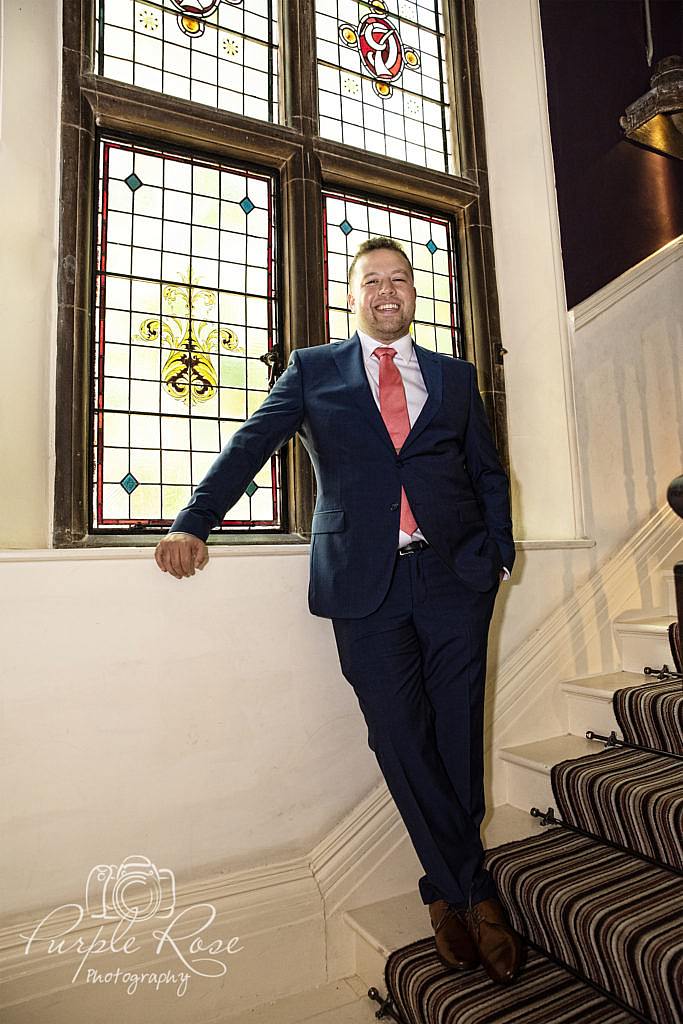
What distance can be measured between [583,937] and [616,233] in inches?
122

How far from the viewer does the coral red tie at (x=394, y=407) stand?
182 cm

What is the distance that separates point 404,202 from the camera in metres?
3.06

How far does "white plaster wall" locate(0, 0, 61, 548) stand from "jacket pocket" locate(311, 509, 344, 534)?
2.86ft

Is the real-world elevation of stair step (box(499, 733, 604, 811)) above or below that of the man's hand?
below

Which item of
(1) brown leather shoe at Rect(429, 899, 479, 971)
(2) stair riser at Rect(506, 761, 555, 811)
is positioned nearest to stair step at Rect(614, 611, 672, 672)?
(2) stair riser at Rect(506, 761, 555, 811)

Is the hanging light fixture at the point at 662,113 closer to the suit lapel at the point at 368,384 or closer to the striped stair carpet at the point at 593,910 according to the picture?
the suit lapel at the point at 368,384

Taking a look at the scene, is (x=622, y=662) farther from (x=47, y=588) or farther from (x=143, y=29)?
(x=143, y=29)

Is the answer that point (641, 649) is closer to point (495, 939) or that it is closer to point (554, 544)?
point (554, 544)

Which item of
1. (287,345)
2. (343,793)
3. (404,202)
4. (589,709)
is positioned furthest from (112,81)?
(589,709)

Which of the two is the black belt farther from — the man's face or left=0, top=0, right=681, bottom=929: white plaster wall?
the man's face

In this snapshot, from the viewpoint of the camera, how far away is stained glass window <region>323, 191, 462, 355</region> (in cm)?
283

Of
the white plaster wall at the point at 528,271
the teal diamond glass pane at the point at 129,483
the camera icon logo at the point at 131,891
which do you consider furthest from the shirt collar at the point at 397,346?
the camera icon logo at the point at 131,891

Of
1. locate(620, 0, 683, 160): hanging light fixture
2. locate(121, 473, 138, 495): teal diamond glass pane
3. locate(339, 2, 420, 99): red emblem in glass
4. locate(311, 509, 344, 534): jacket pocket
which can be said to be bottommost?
locate(311, 509, 344, 534): jacket pocket

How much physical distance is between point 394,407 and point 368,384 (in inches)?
3.8
